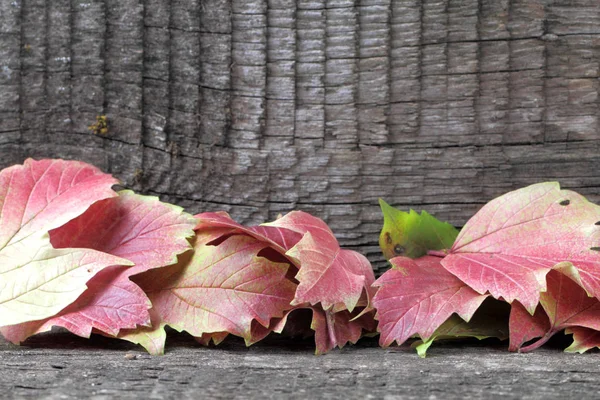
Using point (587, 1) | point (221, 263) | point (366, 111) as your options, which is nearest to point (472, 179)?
point (366, 111)

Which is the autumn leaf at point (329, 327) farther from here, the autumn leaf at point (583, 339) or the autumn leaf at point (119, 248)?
the autumn leaf at point (583, 339)

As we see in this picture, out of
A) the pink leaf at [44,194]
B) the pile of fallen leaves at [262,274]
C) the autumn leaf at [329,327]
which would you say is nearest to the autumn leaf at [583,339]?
the pile of fallen leaves at [262,274]

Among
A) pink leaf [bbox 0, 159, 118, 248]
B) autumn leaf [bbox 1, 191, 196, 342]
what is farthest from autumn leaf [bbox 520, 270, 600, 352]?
pink leaf [bbox 0, 159, 118, 248]

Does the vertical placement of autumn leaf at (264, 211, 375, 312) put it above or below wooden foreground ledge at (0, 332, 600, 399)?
above

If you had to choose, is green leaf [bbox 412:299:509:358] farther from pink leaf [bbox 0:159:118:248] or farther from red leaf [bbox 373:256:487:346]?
pink leaf [bbox 0:159:118:248]

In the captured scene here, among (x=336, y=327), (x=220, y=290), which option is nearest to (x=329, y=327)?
(x=336, y=327)

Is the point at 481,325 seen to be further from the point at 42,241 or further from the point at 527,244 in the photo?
the point at 42,241
